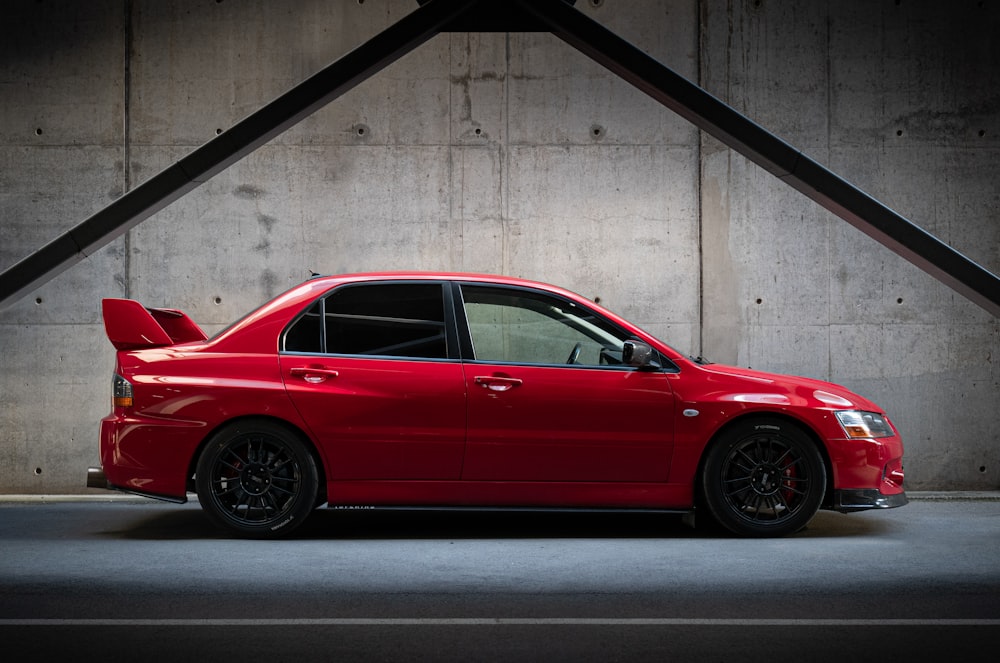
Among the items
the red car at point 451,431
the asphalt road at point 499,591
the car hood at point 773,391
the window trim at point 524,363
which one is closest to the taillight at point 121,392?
the red car at point 451,431

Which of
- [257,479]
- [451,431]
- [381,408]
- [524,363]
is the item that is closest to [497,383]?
[524,363]

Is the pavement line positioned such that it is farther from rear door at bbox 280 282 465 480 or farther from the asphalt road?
rear door at bbox 280 282 465 480

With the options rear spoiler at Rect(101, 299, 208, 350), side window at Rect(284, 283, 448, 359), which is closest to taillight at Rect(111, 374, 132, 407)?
rear spoiler at Rect(101, 299, 208, 350)

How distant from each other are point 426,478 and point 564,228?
3.63 meters

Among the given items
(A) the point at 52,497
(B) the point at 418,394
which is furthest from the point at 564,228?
(A) the point at 52,497

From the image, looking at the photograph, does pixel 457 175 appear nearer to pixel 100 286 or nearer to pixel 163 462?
pixel 100 286

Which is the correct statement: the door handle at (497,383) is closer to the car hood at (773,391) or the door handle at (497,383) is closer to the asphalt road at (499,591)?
the asphalt road at (499,591)

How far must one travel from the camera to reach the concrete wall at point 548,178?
365 inches

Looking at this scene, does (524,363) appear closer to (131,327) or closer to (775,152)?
(131,327)

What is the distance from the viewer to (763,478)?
6500 millimetres

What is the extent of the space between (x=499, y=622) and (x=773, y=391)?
2.94 metres

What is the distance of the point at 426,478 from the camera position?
639 cm

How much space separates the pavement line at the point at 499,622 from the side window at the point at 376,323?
2416mm

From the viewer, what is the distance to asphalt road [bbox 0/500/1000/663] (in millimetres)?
3943
